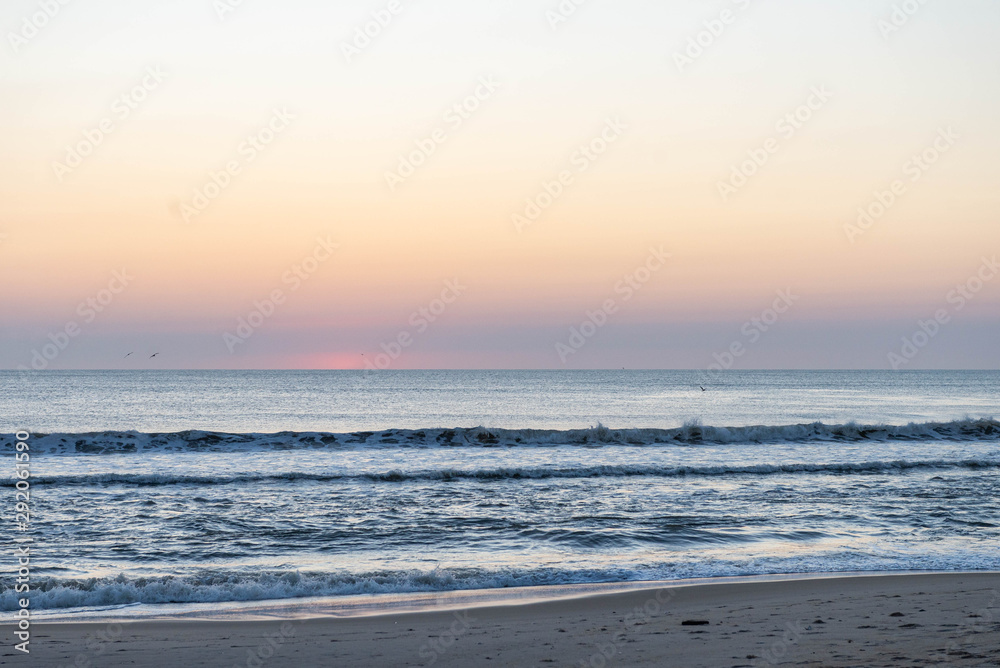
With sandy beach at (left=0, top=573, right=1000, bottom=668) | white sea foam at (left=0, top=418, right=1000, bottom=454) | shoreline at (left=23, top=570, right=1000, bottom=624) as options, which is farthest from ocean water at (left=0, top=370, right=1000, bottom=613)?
sandy beach at (left=0, top=573, right=1000, bottom=668)

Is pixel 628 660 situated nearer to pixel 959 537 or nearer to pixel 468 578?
pixel 468 578

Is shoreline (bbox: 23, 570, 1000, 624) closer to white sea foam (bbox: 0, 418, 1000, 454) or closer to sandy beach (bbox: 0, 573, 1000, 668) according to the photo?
sandy beach (bbox: 0, 573, 1000, 668)

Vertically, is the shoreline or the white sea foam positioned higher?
the white sea foam

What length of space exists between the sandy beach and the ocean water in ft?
5.24

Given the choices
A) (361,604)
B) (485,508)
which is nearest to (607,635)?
(361,604)

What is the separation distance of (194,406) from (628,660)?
64328 millimetres

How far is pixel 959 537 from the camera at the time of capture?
1422 centimetres

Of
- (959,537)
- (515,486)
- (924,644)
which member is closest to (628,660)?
(924,644)

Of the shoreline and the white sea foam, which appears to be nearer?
the shoreline

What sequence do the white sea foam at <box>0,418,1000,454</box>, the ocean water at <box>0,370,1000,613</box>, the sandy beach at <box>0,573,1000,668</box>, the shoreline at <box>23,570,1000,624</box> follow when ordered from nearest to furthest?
the sandy beach at <box>0,573,1000,668</box> < the shoreline at <box>23,570,1000,624</box> < the ocean water at <box>0,370,1000,613</box> < the white sea foam at <box>0,418,1000,454</box>

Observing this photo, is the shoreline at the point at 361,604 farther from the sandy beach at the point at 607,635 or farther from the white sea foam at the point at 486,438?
the white sea foam at the point at 486,438

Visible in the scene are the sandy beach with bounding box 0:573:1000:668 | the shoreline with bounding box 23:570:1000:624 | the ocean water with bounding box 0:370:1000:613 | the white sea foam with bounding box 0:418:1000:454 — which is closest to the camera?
the sandy beach with bounding box 0:573:1000:668

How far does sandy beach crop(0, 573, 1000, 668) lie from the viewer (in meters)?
7.45

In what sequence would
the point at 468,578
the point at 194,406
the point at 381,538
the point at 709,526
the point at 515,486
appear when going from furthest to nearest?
the point at 194,406 < the point at 515,486 < the point at 709,526 < the point at 381,538 < the point at 468,578
